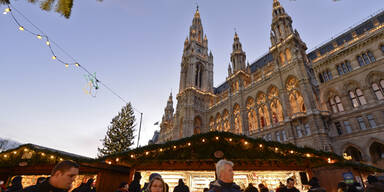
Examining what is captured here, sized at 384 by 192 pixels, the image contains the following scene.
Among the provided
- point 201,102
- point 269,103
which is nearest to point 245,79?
point 269,103

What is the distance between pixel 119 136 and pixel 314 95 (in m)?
27.5

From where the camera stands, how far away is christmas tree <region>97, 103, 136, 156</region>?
24.2 meters

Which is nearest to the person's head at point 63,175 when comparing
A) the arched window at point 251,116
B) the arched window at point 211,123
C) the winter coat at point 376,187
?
the winter coat at point 376,187

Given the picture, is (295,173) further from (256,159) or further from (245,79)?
(245,79)

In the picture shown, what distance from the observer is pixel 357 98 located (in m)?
21.4

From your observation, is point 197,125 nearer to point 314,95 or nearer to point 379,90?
point 314,95

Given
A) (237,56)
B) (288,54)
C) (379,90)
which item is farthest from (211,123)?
(379,90)

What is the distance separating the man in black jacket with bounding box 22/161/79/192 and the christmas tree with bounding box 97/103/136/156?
24019mm

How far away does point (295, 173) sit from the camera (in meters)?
10.1

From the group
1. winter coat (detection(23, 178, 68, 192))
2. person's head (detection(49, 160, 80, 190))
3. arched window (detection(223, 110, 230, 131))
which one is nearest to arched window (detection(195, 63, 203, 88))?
arched window (detection(223, 110, 230, 131))

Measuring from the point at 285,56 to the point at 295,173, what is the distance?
23.3 m

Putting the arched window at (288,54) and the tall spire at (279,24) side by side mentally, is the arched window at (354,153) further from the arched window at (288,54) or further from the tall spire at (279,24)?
the tall spire at (279,24)

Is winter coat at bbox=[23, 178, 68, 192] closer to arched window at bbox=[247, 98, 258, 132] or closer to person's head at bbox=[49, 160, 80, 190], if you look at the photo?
person's head at bbox=[49, 160, 80, 190]

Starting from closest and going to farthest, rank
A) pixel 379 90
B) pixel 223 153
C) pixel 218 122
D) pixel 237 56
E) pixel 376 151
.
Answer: pixel 223 153, pixel 376 151, pixel 379 90, pixel 218 122, pixel 237 56
